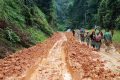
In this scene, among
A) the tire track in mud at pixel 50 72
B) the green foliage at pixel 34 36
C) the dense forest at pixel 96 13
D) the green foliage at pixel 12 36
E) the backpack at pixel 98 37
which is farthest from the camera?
the dense forest at pixel 96 13

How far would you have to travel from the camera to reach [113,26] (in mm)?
46219

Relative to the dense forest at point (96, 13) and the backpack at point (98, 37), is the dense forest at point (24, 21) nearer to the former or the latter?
the dense forest at point (96, 13)

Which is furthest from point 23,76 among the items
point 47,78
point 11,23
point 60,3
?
point 60,3

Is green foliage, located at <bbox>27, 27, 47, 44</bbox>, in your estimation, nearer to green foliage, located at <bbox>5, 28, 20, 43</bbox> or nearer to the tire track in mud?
green foliage, located at <bbox>5, 28, 20, 43</bbox>

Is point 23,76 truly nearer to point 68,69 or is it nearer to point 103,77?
point 68,69

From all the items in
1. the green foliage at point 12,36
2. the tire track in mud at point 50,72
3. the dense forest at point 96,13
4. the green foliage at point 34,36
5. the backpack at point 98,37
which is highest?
the tire track in mud at point 50,72

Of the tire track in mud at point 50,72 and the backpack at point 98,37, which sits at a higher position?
the tire track in mud at point 50,72

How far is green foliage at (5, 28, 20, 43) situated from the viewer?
86.5 feet

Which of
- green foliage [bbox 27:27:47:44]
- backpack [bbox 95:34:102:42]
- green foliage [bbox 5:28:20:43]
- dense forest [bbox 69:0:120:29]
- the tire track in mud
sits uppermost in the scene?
the tire track in mud

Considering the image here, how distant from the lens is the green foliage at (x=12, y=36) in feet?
86.5

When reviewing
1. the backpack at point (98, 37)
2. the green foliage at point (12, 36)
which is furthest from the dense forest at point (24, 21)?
the backpack at point (98, 37)

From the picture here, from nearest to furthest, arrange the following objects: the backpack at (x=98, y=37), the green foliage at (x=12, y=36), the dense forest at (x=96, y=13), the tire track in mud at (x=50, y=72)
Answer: the tire track in mud at (x=50, y=72) < the backpack at (x=98, y=37) < the green foliage at (x=12, y=36) < the dense forest at (x=96, y=13)

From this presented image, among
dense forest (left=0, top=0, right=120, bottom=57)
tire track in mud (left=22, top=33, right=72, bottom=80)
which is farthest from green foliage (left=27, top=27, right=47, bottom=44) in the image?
tire track in mud (left=22, top=33, right=72, bottom=80)

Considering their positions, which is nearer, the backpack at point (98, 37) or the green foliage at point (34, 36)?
the backpack at point (98, 37)
